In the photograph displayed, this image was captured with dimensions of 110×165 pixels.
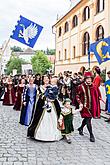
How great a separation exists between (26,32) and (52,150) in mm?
9490

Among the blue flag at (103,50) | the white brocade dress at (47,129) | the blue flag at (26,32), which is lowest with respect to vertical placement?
the white brocade dress at (47,129)

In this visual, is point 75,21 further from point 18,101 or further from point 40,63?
point 40,63

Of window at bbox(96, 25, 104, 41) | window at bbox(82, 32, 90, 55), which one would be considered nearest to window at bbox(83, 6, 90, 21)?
window at bbox(82, 32, 90, 55)

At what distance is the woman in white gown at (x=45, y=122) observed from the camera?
8.01 meters

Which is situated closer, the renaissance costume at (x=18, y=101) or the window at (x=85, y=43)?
the renaissance costume at (x=18, y=101)

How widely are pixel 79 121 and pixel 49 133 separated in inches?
143

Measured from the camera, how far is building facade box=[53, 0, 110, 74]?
26.9 metres

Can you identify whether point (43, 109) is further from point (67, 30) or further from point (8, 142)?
point (67, 30)

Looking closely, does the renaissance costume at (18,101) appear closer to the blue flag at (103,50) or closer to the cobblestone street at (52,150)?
the blue flag at (103,50)

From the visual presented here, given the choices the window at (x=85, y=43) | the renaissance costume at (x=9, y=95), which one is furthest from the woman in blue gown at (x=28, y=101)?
the window at (x=85, y=43)

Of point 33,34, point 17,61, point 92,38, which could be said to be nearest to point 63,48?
point 92,38

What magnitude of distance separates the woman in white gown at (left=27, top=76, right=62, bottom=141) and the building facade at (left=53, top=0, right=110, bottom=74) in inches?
514

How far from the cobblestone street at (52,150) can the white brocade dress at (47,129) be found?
0.15m

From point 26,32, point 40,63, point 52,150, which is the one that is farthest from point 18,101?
point 40,63
